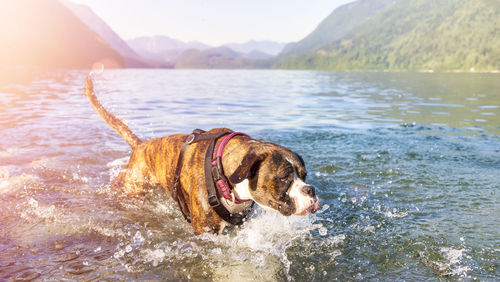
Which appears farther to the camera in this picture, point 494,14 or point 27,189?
point 494,14

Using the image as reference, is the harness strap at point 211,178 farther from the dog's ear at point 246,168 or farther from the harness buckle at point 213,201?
the dog's ear at point 246,168

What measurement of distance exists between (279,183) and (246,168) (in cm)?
46

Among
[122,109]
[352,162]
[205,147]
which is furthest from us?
[122,109]

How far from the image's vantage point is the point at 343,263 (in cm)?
396

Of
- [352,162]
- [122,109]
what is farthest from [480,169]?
[122,109]

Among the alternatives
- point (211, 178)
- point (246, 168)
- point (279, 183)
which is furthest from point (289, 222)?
point (246, 168)

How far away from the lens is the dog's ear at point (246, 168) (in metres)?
3.45

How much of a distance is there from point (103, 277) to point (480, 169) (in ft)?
25.7

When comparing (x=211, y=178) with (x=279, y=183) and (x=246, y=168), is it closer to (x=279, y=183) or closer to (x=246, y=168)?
(x=246, y=168)

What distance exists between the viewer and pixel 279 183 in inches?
144

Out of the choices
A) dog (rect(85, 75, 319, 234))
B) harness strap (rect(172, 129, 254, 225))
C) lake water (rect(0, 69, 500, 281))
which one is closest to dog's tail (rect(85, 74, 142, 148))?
lake water (rect(0, 69, 500, 281))

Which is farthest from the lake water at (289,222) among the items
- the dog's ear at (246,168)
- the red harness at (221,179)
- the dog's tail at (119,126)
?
the dog's ear at (246,168)

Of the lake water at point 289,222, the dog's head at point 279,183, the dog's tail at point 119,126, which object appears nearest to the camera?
the dog's head at point 279,183

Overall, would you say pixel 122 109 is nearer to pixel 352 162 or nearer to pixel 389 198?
pixel 352 162
